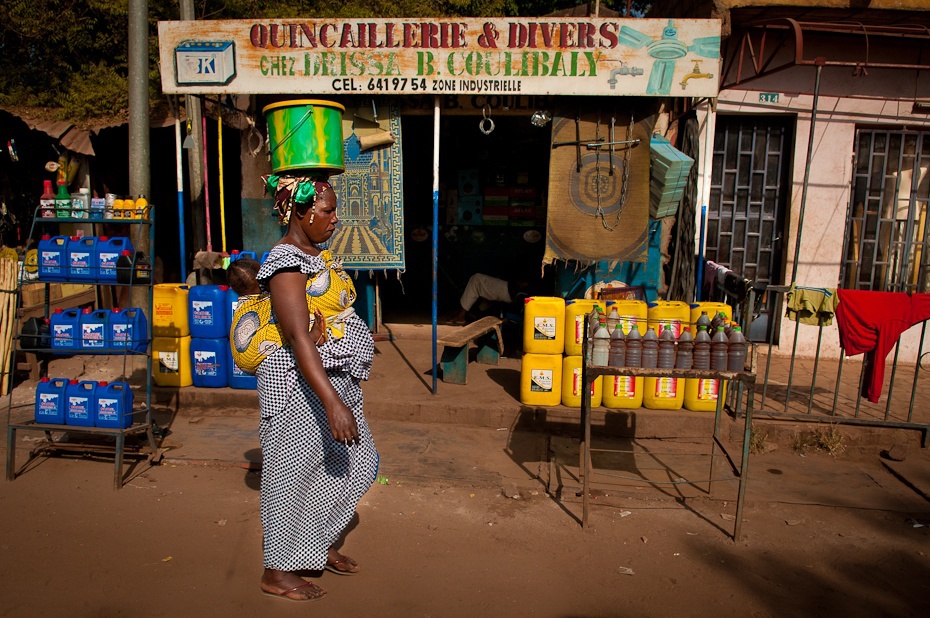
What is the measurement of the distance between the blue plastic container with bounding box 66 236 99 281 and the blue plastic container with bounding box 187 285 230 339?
4.35 feet

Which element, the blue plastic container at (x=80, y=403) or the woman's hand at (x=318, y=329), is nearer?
the woman's hand at (x=318, y=329)

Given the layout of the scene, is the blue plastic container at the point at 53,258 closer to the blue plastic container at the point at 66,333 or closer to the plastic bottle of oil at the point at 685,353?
the blue plastic container at the point at 66,333

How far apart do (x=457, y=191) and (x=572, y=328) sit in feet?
13.6

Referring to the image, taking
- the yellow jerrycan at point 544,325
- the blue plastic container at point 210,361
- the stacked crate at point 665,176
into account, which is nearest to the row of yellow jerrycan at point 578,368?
the yellow jerrycan at point 544,325

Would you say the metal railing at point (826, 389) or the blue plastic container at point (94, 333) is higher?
the blue plastic container at point (94, 333)

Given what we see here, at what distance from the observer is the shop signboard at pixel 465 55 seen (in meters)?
5.66

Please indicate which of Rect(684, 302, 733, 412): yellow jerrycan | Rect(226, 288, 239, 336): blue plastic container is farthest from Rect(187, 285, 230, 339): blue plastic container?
Rect(684, 302, 733, 412): yellow jerrycan

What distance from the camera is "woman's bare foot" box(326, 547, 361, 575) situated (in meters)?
3.43

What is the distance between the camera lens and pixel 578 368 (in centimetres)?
570

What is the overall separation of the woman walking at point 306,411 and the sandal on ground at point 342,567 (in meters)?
0.23

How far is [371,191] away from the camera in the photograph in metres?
6.41

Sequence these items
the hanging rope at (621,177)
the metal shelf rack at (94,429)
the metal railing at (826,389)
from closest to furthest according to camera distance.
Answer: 1. the metal shelf rack at (94,429)
2. the metal railing at (826,389)
3. the hanging rope at (621,177)

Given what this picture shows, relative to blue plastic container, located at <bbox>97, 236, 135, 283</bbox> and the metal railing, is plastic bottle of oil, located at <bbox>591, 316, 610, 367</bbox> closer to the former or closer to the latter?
the metal railing

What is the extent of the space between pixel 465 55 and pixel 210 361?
3.56 metres
